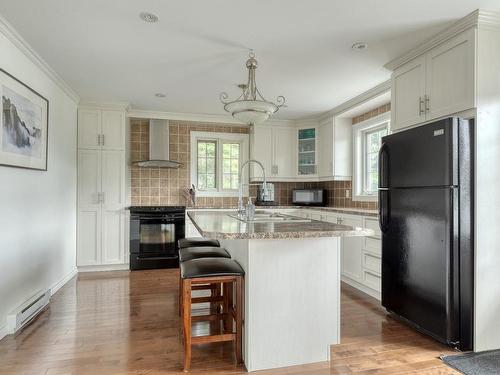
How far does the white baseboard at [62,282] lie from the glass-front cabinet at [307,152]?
3620 mm

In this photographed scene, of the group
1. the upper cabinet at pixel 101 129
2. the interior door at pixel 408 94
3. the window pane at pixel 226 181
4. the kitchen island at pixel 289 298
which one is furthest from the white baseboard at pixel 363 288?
the upper cabinet at pixel 101 129

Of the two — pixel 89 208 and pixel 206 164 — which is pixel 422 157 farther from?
pixel 89 208

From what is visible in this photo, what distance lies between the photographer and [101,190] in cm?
439

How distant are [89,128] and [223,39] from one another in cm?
268

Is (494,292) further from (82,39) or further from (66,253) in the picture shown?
(66,253)

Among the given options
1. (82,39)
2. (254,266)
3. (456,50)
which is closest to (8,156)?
(82,39)

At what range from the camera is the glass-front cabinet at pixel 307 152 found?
17.2 feet

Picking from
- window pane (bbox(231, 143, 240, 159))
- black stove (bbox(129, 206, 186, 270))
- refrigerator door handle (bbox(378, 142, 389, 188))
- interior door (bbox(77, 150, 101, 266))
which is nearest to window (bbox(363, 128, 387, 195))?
refrigerator door handle (bbox(378, 142, 389, 188))

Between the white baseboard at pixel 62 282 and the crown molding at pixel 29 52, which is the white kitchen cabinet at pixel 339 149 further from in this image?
the white baseboard at pixel 62 282

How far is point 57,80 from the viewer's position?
136 inches

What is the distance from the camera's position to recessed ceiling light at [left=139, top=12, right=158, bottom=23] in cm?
222

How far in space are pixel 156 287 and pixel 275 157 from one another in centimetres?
279

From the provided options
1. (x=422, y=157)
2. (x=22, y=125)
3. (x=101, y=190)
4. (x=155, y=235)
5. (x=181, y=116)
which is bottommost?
(x=155, y=235)

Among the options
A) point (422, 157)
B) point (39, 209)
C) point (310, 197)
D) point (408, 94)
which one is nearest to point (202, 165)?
point (310, 197)
